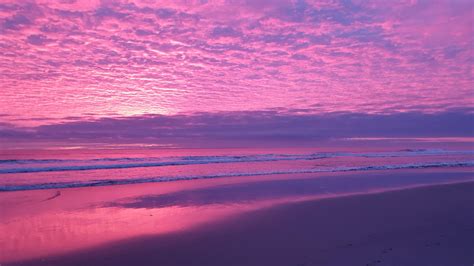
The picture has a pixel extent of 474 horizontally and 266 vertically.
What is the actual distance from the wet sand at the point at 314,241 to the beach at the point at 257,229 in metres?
0.02

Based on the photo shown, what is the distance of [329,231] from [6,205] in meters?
9.48

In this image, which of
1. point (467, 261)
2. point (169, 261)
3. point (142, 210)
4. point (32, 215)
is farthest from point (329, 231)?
point (32, 215)

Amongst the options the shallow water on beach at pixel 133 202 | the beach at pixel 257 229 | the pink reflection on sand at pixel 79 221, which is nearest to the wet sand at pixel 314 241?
the beach at pixel 257 229

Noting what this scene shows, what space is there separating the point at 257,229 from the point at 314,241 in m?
1.48

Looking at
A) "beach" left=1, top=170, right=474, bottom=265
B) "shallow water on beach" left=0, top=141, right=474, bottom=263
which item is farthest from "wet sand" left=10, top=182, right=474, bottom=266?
"shallow water on beach" left=0, top=141, right=474, bottom=263

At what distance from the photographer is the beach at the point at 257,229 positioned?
6191mm

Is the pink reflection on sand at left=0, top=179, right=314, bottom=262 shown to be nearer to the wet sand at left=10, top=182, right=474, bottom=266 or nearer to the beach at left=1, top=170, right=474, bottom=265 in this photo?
the beach at left=1, top=170, right=474, bottom=265

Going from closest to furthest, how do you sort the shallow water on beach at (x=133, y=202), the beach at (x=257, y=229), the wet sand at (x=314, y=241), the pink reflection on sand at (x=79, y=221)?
the wet sand at (x=314, y=241) → the beach at (x=257, y=229) → the pink reflection on sand at (x=79, y=221) → the shallow water on beach at (x=133, y=202)

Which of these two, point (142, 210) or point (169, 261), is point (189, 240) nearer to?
point (169, 261)

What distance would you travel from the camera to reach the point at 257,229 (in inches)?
316

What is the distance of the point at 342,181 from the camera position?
55.0ft

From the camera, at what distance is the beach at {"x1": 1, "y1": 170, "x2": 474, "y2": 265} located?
619cm

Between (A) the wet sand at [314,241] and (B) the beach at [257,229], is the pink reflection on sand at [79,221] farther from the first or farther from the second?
(A) the wet sand at [314,241]

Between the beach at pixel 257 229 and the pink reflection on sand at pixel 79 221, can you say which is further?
the pink reflection on sand at pixel 79 221
